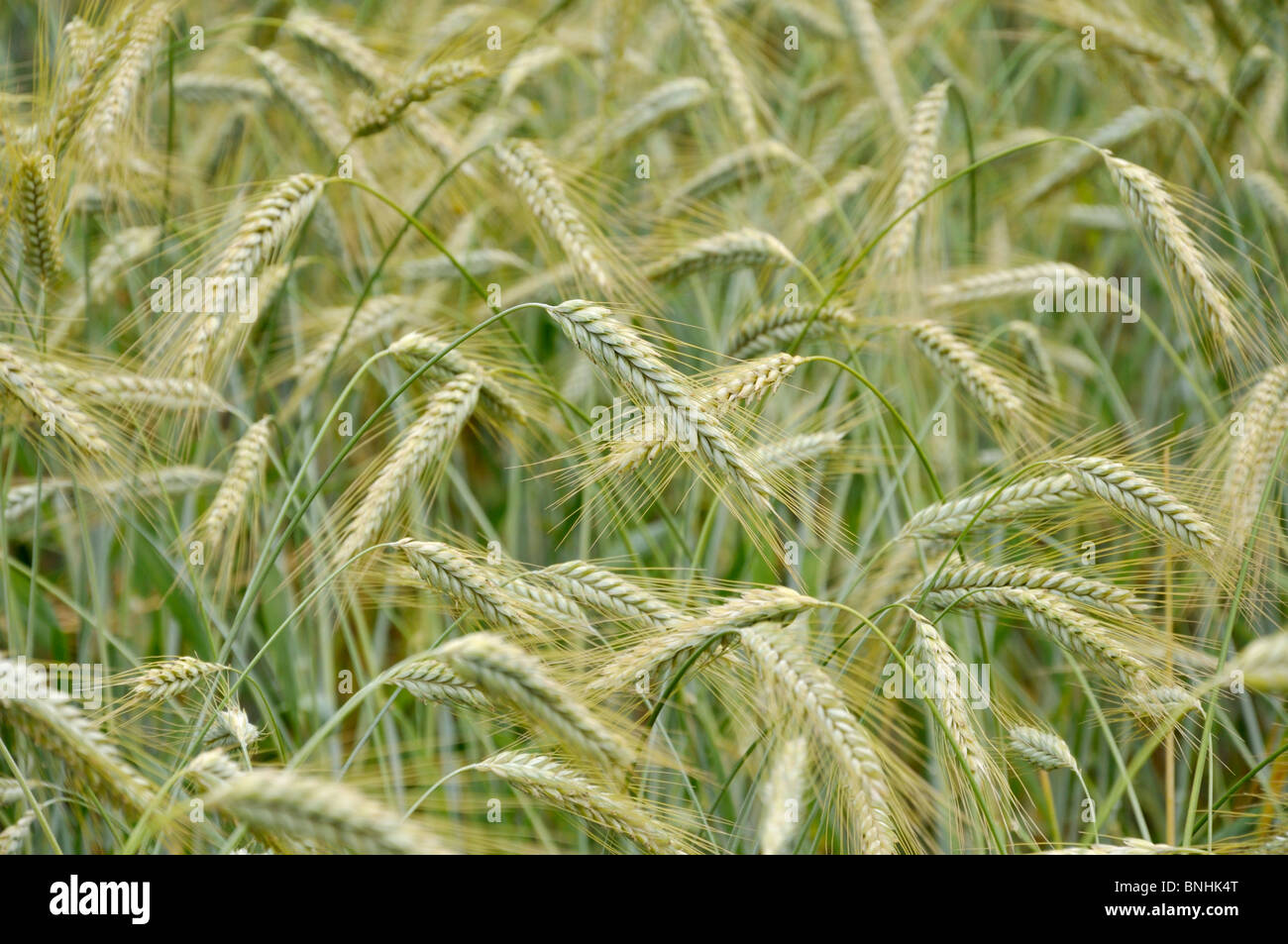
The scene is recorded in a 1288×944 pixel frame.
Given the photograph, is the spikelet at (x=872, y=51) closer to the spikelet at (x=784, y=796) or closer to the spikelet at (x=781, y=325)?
the spikelet at (x=781, y=325)

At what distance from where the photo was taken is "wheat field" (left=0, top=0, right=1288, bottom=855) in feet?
4.95

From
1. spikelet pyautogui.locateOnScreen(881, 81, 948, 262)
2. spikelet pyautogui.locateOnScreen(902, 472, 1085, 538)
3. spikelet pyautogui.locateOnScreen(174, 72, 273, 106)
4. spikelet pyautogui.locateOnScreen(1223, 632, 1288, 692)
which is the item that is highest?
spikelet pyautogui.locateOnScreen(174, 72, 273, 106)

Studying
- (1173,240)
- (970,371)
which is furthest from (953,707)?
(1173,240)

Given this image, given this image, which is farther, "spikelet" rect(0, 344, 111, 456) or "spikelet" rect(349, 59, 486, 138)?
"spikelet" rect(349, 59, 486, 138)

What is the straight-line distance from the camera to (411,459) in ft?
5.59

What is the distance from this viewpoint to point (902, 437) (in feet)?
8.75

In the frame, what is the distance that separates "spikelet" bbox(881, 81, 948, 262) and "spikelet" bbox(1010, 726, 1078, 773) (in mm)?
1216

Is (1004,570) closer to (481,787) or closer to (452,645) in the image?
(452,645)

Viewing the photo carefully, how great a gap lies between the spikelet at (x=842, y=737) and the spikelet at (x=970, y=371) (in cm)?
91

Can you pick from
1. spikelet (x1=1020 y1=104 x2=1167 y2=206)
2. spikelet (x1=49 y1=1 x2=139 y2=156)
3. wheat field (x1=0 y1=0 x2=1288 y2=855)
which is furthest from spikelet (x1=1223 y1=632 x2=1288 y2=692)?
spikelet (x1=49 y1=1 x2=139 y2=156)

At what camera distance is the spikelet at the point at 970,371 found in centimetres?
197

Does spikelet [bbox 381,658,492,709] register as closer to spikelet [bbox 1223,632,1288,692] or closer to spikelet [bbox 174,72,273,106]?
spikelet [bbox 1223,632,1288,692]
